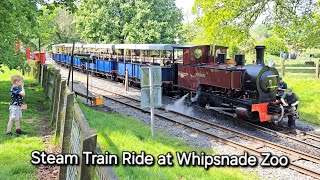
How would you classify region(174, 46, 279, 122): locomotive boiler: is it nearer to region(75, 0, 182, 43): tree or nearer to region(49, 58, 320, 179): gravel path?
region(49, 58, 320, 179): gravel path

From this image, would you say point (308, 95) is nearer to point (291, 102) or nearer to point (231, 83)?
point (291, 102)

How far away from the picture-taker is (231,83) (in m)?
11.7

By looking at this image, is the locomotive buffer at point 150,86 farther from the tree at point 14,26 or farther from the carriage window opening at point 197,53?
the carriage window opening at point 197,53

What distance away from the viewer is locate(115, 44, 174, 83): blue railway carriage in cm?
1697

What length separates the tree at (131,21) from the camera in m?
36.2

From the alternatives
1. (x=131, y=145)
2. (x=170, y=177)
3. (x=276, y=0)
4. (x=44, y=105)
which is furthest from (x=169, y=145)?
(x=276, y=0)

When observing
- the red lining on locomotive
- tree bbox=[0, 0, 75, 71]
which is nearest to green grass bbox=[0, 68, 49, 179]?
tree bbox=[0, 0, 75, 71]

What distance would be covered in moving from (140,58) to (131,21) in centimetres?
1864

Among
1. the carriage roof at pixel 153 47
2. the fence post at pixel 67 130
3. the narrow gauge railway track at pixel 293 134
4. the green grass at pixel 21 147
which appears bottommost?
the narrow gauge railway track at pixel 293 134

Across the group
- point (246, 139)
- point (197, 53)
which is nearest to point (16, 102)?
point (246, 139)

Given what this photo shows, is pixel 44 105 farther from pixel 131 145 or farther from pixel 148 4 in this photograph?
pixel 148 4

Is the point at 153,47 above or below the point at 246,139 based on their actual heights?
above

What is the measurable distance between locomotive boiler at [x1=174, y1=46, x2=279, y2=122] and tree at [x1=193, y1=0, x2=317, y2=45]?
17.0ft

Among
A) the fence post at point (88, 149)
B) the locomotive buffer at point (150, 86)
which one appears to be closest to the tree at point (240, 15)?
the locomotive buffer at point (150, 86)
